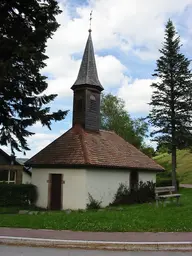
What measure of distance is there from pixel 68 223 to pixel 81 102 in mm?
14363

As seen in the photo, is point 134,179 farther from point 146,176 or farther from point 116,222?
point 116,222

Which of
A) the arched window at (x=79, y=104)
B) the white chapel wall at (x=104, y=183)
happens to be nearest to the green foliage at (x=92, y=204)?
the white chapel wall at (x=104, y=183)

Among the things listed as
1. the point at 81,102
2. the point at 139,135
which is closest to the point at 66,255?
the point at 81,102

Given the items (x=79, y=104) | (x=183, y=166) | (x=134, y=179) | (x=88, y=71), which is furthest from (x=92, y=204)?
(x=183, y=166)

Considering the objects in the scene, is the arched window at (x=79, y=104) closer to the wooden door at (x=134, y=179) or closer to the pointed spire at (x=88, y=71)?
the pointed spire at (x=88, y=71)

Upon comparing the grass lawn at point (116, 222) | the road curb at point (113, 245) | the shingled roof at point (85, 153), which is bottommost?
the road curb at point (113, 245)

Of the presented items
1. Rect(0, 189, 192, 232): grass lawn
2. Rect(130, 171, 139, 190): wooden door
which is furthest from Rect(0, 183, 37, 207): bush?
Rect(0, 189, 192, 232): grass lawn

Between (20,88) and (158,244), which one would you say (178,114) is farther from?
(158,244)

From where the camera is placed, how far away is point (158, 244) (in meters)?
9.12

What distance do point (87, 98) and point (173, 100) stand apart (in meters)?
9.84

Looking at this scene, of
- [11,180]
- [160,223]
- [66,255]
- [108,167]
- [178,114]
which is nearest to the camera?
[66,255]

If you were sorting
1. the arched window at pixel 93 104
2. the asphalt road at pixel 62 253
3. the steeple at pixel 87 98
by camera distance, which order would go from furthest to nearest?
the arched window at pixel 93 104 → the steeple at pixel 87 98 → the asphalt road at pixel 62 253

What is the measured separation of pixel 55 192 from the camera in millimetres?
22656

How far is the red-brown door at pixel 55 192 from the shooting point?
73.6ft
